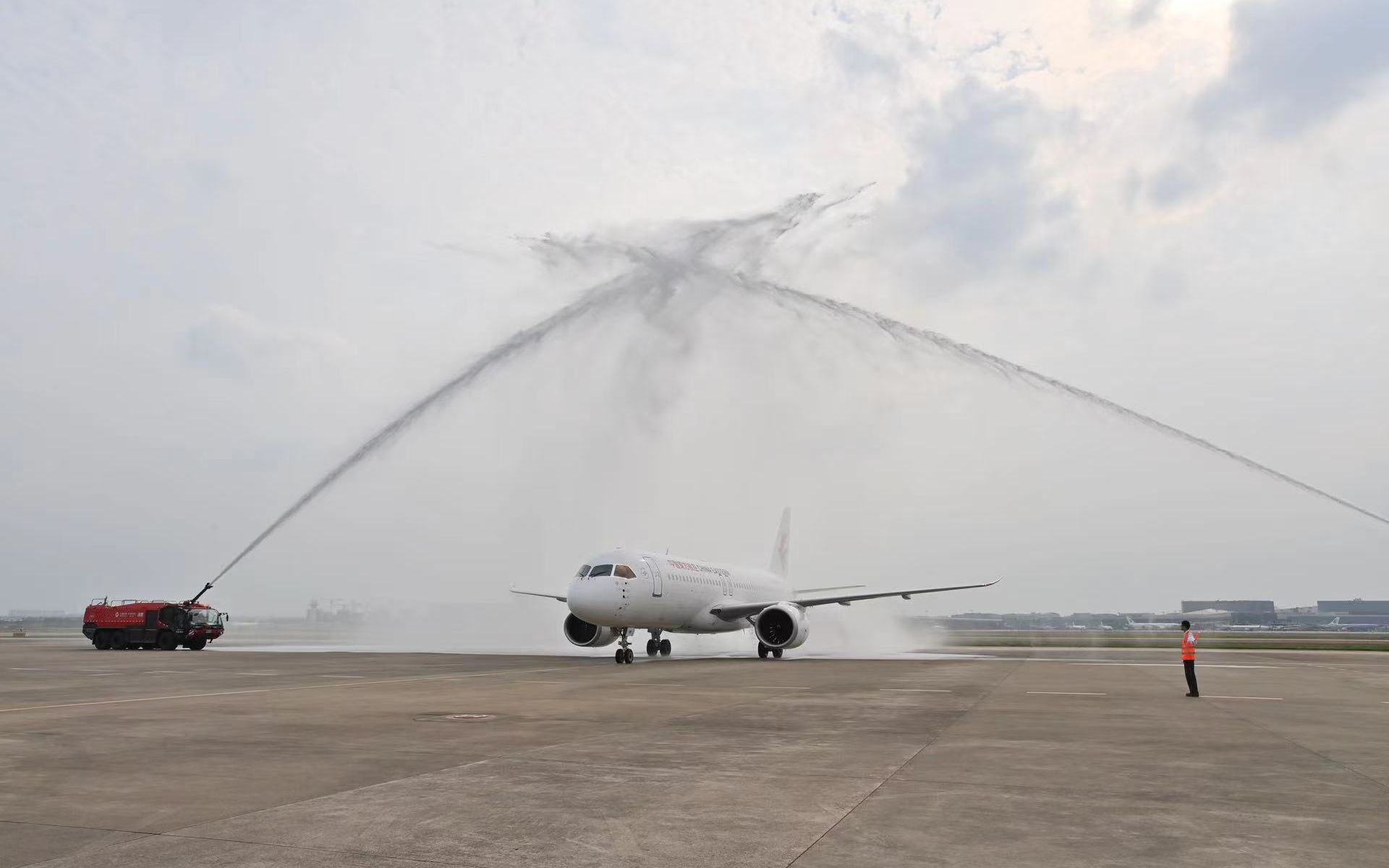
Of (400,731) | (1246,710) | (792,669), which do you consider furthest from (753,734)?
(792,669)

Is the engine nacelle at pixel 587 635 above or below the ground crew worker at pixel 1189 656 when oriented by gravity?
above

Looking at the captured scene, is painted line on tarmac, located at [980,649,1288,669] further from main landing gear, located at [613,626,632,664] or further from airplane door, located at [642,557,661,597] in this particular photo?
main landing gear, located at [613,626,632,664]

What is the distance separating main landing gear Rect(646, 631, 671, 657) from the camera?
40281 millimetres

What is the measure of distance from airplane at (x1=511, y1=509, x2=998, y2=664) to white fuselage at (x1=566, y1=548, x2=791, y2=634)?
28mm

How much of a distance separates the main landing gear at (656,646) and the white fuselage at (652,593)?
117 centimetres

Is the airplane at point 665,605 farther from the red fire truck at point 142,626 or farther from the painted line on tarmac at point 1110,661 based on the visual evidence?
the red fire truck at point 142,626

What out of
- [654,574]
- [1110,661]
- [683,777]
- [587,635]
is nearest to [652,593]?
[654,574]

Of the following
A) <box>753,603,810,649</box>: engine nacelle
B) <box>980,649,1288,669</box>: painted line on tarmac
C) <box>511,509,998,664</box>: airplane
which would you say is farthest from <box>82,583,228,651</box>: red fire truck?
<box>980,649,1288,669</box>: painted line on tarmac

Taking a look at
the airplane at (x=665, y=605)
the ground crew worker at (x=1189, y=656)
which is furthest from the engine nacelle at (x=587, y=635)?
the ground crew worker at (x=1189, y=656)

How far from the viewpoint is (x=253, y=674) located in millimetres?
25328

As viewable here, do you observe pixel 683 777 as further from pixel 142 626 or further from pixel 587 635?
pixel 142 626

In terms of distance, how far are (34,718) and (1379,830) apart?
1717 centimetres

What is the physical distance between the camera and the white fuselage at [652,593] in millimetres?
32812

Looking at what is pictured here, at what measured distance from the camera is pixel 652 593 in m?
35.0
